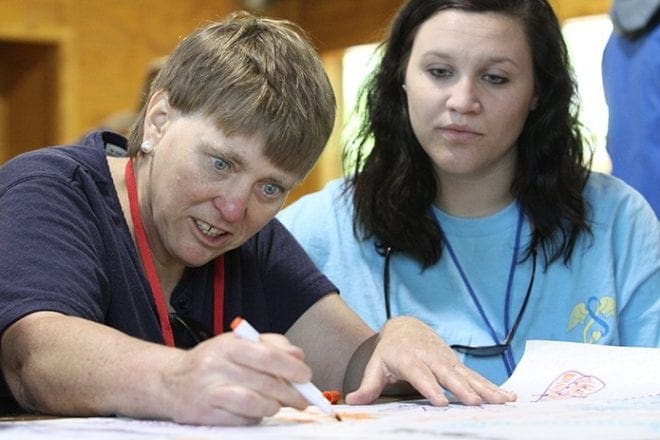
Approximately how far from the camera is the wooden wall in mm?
5234

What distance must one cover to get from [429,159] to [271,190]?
0.71 m

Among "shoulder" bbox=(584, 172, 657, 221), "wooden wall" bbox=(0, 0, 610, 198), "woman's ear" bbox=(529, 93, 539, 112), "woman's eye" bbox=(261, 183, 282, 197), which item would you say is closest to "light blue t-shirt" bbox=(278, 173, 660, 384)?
"shoulder" bbox=(584, 172, 657, 221)

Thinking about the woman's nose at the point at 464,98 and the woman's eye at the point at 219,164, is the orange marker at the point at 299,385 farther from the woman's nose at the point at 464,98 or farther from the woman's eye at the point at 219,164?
the woman's nose at the point at 464,98

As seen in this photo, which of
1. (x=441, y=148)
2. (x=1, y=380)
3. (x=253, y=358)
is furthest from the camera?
(x=441, y=148)

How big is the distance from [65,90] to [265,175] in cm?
402

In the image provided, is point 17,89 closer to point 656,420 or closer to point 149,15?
point 149,15

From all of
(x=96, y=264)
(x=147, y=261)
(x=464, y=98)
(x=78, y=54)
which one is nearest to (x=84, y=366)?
(x=96, y=264)

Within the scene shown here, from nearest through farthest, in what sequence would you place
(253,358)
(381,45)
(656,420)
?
(253,358) → (656,420) → (381,45)

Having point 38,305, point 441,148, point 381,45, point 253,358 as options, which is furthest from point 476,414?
point 381,45

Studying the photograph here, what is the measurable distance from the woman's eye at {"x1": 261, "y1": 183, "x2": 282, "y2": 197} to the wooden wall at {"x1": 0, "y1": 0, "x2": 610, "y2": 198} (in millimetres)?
3676

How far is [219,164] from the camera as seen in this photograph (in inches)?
55.1

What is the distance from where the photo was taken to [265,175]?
55.4 inches

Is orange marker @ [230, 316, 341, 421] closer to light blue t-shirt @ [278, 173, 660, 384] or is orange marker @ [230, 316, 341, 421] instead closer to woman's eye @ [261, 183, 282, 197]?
woman's eye @ [261, 183, 282, 197]

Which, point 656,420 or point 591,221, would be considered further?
point 591,221
